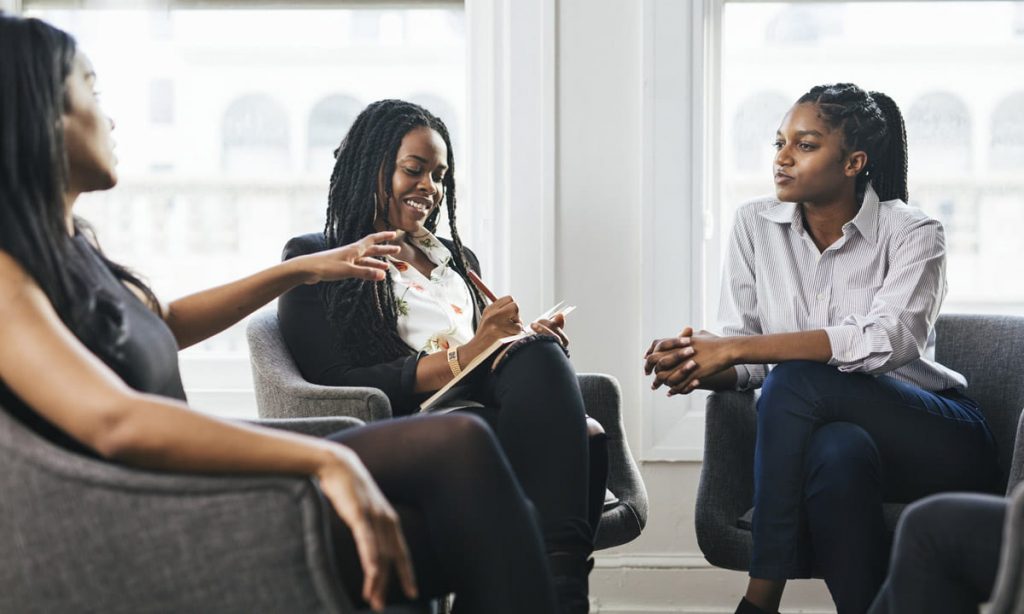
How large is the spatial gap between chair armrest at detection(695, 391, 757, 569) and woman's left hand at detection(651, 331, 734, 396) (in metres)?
0.05

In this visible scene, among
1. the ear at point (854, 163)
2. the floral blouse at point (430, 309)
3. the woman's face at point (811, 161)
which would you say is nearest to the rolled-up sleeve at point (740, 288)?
the woman's face at point (811, 161)

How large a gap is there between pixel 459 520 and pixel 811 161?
1.51 metres

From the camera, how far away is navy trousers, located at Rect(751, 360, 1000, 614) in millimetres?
2027

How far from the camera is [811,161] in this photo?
254 cm

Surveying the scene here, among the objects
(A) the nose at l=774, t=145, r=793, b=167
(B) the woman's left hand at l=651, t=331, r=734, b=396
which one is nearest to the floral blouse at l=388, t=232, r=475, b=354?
(B) the woman's left hand at l=651, t=331, r=734, b=396

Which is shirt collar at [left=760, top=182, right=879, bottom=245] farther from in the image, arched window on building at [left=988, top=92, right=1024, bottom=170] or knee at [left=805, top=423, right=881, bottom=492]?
arched window on building at [left=988, top=92, right=1024, bottom=170]

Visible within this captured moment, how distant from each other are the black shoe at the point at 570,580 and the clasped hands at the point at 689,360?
2.13 ft

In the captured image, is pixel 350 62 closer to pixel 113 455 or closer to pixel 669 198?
pixel 669 198

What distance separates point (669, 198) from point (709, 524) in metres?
1.11

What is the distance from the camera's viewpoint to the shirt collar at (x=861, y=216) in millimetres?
2500

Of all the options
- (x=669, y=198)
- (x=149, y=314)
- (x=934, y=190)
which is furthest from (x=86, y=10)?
(x=934, y=190)

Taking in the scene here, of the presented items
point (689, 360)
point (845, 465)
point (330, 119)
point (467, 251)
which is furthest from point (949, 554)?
point (330, 119)

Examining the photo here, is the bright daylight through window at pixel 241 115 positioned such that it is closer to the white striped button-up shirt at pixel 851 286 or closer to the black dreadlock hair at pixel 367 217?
the black dreadlock hair at pixel 367 217

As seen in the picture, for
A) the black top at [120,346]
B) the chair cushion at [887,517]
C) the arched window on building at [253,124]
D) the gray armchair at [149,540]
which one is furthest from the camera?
the arched window on building at [253,124]
